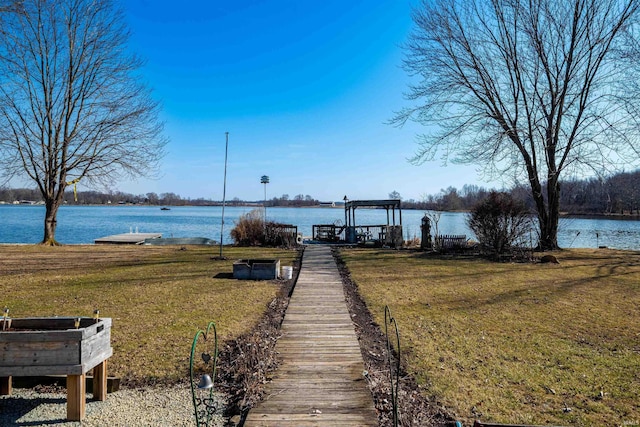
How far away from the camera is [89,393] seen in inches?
153

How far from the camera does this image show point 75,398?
10.9ft

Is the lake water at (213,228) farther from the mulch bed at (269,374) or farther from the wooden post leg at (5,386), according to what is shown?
the wooden post leg at (5,386)

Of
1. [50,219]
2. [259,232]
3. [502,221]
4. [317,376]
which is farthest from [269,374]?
[50,219]

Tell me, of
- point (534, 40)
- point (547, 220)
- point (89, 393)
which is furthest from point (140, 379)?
point (534, 40)

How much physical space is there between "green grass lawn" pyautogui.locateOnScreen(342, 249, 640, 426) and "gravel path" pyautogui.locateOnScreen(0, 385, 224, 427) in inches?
107

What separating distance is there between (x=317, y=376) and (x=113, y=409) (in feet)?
6.93

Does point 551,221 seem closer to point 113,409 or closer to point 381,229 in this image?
point 381,229

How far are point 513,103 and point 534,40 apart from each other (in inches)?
122

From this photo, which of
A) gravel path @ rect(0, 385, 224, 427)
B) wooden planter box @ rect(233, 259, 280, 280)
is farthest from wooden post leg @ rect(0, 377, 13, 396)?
wooden planter box @ rect(233, 259, 280, 280)

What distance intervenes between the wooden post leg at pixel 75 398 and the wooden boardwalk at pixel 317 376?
160cm

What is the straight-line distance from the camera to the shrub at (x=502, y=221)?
1517 cm

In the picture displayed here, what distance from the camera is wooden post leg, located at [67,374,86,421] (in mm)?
3301

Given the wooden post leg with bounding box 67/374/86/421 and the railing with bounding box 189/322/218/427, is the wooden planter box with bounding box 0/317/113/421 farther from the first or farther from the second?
the railing with bounding box 189/322/218/427

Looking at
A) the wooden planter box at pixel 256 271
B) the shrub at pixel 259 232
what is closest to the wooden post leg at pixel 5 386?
the wooden planter box at pixel 256 271
